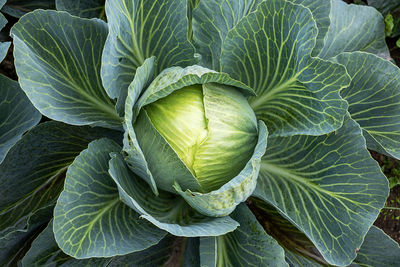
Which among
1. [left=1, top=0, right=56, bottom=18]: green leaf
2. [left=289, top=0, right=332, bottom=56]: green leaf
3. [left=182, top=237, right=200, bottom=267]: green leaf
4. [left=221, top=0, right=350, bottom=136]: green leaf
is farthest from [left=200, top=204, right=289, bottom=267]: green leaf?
[left=1, top=0, right=56, bottom=18]: green leaf

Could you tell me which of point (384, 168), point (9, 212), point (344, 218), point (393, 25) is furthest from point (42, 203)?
point (393, 25)

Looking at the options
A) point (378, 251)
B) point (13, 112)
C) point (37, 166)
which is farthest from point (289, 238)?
point (13, 112)

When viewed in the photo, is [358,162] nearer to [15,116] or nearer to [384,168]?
[384,168]

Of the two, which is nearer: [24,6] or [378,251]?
[378,251]

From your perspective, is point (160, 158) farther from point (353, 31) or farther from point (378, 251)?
point (353, 31)

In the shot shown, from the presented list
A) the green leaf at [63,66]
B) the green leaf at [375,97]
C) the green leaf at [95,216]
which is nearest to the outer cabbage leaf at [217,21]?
the green leaf at [375,97]

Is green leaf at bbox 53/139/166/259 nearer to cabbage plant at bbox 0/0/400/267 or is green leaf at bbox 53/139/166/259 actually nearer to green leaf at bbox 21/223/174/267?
cabbage plant at bbox 0/0/400/267

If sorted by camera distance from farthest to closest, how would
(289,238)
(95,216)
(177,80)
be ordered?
1. (289,238)
2. (95,216)
3. (177,80)
